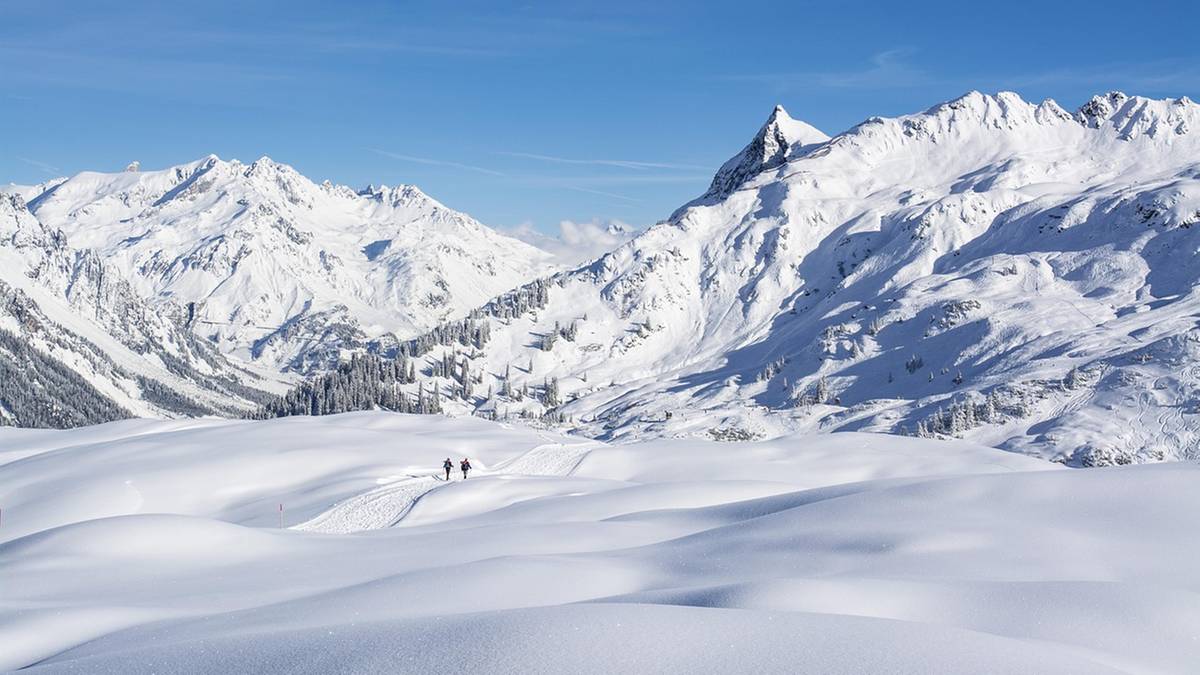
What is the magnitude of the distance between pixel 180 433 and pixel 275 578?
51.2 metres

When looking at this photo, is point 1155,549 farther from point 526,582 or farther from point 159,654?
point 159,654

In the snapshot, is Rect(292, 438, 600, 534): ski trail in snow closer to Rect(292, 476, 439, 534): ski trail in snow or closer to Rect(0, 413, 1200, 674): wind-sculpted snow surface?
Rect(292, 476, 439, 534): ski trail in snow

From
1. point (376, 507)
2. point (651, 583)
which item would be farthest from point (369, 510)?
point (651, 583)

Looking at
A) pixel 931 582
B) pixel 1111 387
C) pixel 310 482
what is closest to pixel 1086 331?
pixel 1111 387

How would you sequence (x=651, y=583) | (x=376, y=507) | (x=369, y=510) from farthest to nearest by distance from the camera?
(x=376, y=507) → (x=369, y=510) → (x=651, y=583)

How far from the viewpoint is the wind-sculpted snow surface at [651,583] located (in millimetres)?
11188

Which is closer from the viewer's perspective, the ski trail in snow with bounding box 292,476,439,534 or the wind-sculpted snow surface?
the wind-sculpted snow surface

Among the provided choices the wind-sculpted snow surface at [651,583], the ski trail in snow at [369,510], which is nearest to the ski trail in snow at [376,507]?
the ski trail in snow at [369,510]

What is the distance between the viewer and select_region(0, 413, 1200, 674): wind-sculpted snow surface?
1119 centimetres

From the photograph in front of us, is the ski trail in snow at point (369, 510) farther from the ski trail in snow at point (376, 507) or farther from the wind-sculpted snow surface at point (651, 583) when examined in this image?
the wind-sculpted snow surface at point (651, 583)

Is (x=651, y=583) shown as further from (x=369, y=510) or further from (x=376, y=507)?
(x=376, y=507)

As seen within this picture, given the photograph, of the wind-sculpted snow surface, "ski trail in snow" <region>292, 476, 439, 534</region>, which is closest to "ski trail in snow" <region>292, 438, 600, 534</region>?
"ski trail in snow" <region>292, 476, 439, 534</region>

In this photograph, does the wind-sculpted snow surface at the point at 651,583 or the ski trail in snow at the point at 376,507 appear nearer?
the wind-sculpted snow surface at the point at 651,583

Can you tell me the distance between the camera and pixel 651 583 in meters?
19.8
